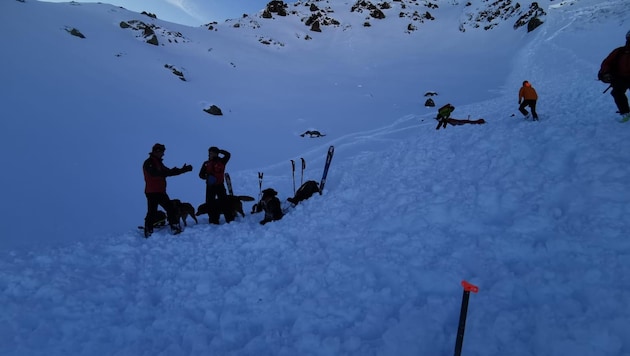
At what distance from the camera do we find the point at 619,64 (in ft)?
20.1

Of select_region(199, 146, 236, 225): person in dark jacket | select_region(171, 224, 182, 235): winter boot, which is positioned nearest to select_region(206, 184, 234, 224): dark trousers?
select_region(199, 146, 236, 225): person in dark jacket

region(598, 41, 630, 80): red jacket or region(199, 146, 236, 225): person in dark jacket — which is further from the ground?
region(598, 41, 630, 80): red jacket


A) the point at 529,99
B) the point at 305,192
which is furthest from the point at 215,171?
the point at 529,99

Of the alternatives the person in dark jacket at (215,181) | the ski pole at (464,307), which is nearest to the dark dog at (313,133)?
the person in dark jacket at (215,181)

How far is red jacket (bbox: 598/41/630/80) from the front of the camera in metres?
6.02

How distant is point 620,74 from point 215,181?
27.6 ft

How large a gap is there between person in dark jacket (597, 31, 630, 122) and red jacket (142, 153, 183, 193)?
28.1ft

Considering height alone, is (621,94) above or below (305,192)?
above

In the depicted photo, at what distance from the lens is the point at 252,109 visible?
876 inches

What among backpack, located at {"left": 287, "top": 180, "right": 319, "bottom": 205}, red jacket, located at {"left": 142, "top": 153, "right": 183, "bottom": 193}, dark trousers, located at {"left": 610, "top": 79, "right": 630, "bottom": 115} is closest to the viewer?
dark trousers, located at {"left": 610, "top": 79, "right": 630, "bottom": 115}

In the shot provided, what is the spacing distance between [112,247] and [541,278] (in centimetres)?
650

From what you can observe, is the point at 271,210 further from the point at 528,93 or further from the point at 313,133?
the point at 313,133

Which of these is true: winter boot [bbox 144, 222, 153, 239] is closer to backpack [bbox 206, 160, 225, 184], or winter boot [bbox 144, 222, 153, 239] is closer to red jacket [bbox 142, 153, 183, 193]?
red jacket [bbox 142, 153, 183, 193]

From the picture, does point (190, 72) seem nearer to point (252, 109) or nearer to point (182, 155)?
point (252, 109)
